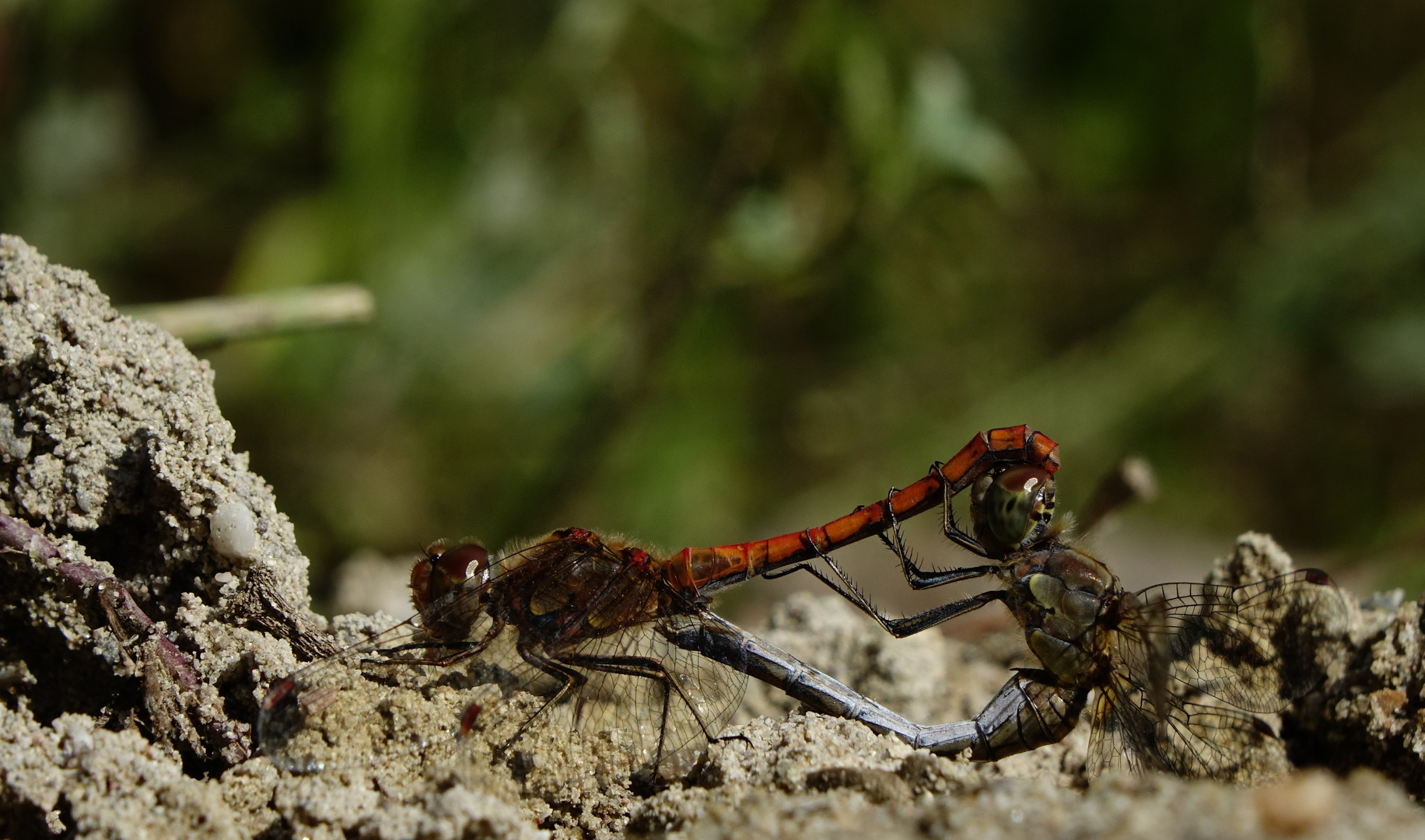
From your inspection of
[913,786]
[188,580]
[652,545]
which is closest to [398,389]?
[652,545]

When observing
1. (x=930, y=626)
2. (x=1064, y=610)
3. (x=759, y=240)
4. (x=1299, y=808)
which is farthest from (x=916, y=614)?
(x=759, y=240)

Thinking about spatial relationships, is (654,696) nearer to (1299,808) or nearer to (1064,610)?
(1064,610)

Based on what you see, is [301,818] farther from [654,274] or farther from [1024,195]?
[1024,195]

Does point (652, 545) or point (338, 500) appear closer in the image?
point (652, 545)

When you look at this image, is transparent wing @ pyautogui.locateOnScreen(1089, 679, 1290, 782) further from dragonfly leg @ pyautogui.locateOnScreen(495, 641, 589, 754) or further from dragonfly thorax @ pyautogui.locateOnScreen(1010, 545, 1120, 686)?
dragonfly leg @ pyautogui.locateOnScreen(495, 641, 589, 754)

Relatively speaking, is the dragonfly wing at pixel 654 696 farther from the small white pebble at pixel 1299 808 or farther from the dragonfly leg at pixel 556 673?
the small white pebble at pixel 1299 808

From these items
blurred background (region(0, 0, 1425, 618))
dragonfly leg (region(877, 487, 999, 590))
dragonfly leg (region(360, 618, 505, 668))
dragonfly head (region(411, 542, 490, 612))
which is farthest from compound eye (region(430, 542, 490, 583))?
blurred background (region(0, 0, 1425, 618))

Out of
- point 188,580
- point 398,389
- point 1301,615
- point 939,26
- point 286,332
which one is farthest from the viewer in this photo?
point 939,26

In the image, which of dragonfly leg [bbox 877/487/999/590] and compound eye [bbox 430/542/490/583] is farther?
dragonfly leg [bbox 877/487/999/590]
